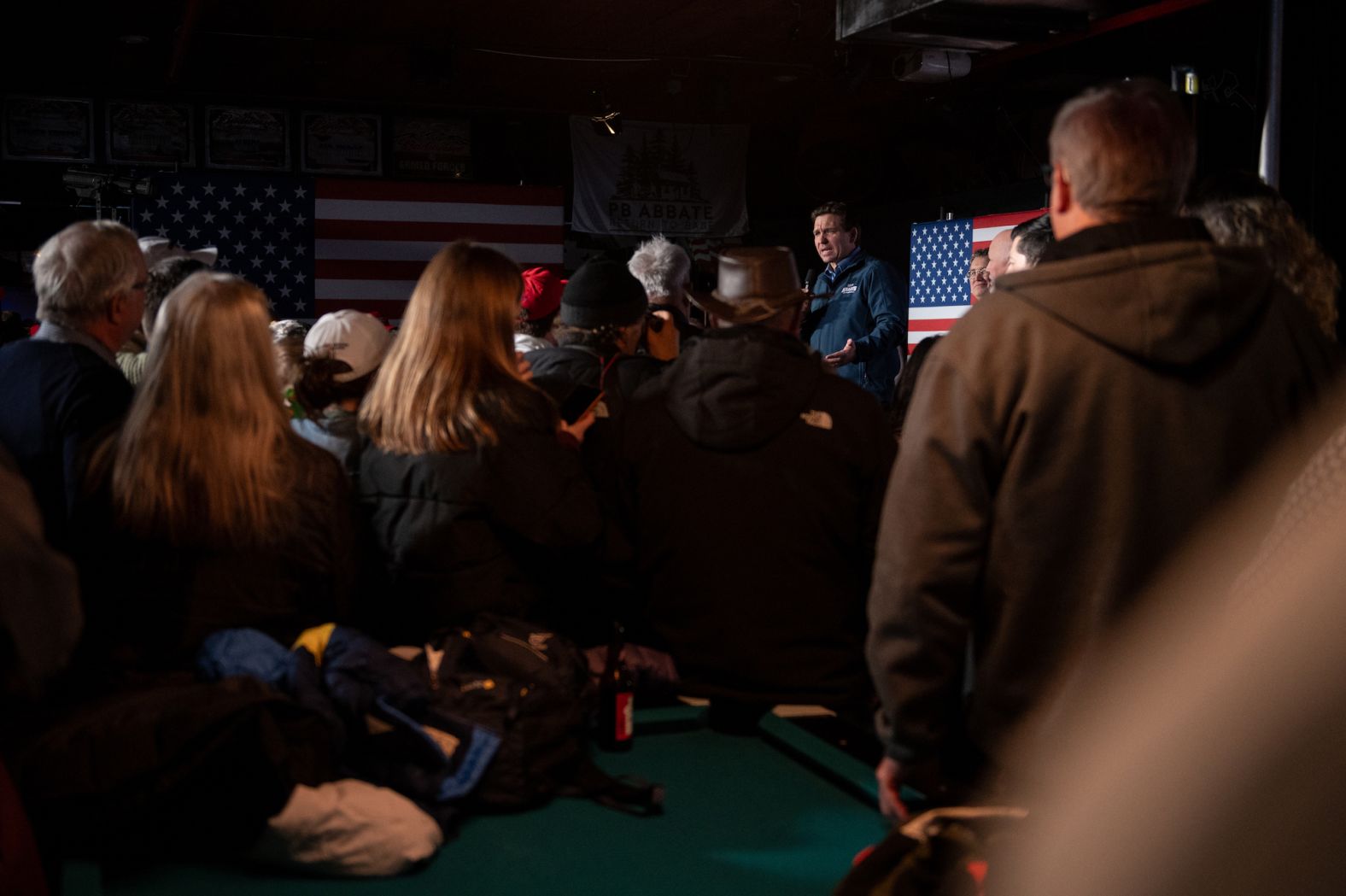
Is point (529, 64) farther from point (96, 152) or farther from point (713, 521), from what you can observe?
point (713, 521)

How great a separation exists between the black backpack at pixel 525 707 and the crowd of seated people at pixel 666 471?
169mm

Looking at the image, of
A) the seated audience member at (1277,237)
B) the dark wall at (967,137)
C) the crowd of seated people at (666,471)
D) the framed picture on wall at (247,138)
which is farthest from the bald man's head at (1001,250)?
the framed picture on wall at (247,138)

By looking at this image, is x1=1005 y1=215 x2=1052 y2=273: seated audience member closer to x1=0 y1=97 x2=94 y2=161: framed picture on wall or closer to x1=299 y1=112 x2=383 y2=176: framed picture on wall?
x1=299 y1=112 x2=383 y2=176: framed picture on wall

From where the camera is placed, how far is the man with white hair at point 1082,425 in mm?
1635

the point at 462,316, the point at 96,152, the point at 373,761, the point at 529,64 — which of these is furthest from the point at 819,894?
the point at 96,152

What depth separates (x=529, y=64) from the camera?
9.48m

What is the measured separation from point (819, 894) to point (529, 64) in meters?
8.52

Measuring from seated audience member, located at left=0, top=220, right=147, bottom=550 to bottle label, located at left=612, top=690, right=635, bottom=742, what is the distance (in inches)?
47.5

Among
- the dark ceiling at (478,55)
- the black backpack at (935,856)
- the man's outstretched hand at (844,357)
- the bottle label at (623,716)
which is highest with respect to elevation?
the dark ceiling at (478,55)

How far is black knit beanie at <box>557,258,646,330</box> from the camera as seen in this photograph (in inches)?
143

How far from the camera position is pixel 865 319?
589cm

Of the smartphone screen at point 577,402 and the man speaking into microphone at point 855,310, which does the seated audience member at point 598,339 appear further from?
the man speaking into microphone at point 855,310

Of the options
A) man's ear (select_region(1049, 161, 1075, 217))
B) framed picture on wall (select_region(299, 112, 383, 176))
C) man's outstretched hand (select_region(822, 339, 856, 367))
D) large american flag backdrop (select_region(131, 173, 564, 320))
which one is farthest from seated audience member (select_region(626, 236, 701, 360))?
framed picture on wall (select_region(299, 112, 383, 176))

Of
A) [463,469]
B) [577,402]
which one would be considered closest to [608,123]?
[577,402]
